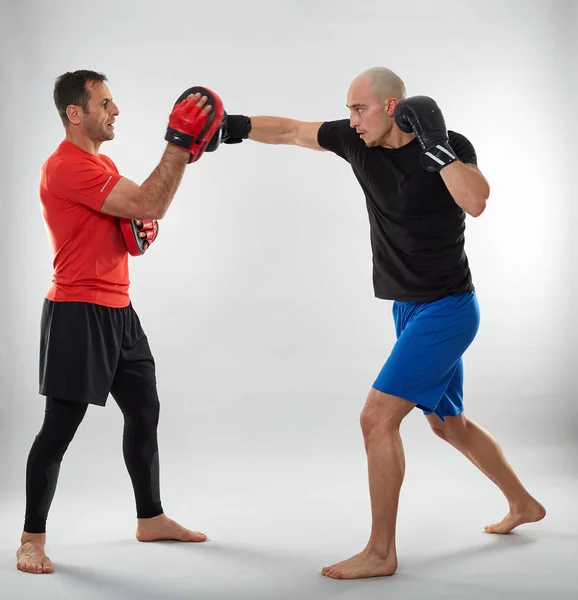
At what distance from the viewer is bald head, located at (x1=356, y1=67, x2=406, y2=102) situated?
301cm

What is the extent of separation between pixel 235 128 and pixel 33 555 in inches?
66.5

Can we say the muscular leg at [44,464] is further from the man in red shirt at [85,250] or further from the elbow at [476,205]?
the elbow at [476,205]

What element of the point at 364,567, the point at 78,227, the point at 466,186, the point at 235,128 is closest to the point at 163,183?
the point at 78,227

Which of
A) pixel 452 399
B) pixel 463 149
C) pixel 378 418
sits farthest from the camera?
pixel 452 399

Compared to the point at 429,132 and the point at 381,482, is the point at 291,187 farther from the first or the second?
the point at 381,482

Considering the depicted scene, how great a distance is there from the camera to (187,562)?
3.05m

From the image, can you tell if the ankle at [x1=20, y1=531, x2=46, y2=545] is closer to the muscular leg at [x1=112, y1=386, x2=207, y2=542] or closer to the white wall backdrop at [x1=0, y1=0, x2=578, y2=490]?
the muscular leg at [x1=112, y1=386, x2=207, y2=542]

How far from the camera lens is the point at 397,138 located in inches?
120

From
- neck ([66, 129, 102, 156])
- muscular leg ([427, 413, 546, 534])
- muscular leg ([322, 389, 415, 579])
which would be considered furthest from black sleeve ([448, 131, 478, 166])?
neck ([66, 129, 102, 156])

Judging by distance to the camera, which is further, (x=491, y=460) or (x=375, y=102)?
(x=491, y=460)

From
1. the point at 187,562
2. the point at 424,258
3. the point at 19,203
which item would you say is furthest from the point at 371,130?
the point at 19,203

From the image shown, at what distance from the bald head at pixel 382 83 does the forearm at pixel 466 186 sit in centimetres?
38

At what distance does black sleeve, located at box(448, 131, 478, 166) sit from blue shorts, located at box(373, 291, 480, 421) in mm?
467

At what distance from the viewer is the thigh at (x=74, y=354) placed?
3016mm
